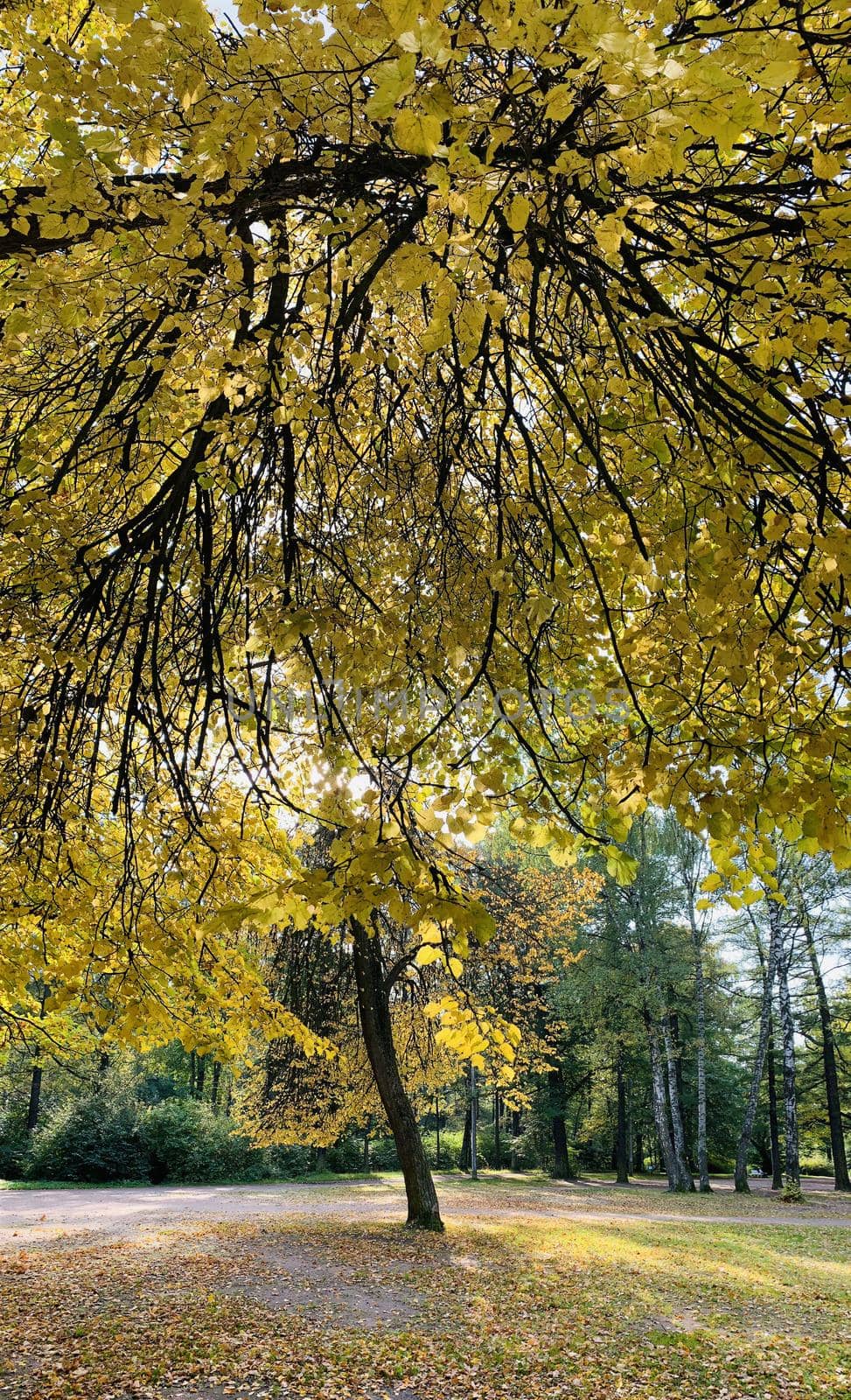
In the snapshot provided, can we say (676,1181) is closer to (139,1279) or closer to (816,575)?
(139,1279)

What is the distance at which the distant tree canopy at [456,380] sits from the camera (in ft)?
6.02

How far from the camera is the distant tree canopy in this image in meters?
1.83

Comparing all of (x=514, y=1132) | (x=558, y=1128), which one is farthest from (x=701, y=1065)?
(x=514, y=1132)

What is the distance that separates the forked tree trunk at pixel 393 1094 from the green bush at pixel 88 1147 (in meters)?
14.9

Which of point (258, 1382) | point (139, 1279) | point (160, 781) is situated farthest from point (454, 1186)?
point (160, 781)

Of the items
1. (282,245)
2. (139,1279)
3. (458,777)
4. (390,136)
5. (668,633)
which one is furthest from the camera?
(139,1279)

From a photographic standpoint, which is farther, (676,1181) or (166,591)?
(676,1181)

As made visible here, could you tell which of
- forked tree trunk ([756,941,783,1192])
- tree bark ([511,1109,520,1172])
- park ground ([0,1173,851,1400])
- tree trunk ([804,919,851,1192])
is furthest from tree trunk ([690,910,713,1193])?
tree bark ([511,1109,520,1172])

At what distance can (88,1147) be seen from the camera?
22438 millimetres

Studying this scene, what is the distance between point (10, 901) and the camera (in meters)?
5.07

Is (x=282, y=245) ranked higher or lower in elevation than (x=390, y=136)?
higher

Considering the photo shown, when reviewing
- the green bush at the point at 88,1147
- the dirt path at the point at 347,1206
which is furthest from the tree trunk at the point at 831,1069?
the green bush at the point at 88,1147

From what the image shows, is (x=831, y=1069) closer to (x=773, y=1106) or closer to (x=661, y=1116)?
(x=773, y=1106)

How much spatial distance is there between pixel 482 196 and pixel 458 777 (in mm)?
3482
